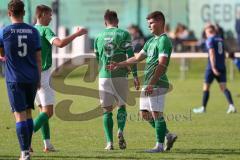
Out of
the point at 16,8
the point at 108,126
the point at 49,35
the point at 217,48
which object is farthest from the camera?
the point at 217,48

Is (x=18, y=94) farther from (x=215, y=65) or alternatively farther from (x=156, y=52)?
(x=215, y=65)

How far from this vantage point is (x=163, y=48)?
1305cm

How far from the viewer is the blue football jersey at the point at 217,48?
2141 cm

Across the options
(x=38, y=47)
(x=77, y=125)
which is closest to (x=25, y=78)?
(x=38, y=47)

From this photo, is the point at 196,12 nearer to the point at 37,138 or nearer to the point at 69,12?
the point at 69,12

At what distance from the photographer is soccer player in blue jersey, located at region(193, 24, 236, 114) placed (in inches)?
841

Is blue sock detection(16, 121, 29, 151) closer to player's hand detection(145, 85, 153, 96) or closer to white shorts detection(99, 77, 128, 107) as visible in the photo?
player's hand detection(145, 85, 153, 96)

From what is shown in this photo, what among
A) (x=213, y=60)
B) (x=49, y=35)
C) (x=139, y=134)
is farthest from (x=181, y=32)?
(x=49, y=35)

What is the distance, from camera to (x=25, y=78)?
1166 centimetres

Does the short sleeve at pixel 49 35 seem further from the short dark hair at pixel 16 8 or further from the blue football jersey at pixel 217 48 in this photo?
the blue football jersey at pixel 217 48

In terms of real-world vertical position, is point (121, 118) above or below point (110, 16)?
below

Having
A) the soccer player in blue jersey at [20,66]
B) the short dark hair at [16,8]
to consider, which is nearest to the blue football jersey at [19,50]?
the soccer player in blue jersey at [20,66]

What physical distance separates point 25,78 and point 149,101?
98.4 inches

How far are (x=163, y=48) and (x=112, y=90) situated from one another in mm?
1464
